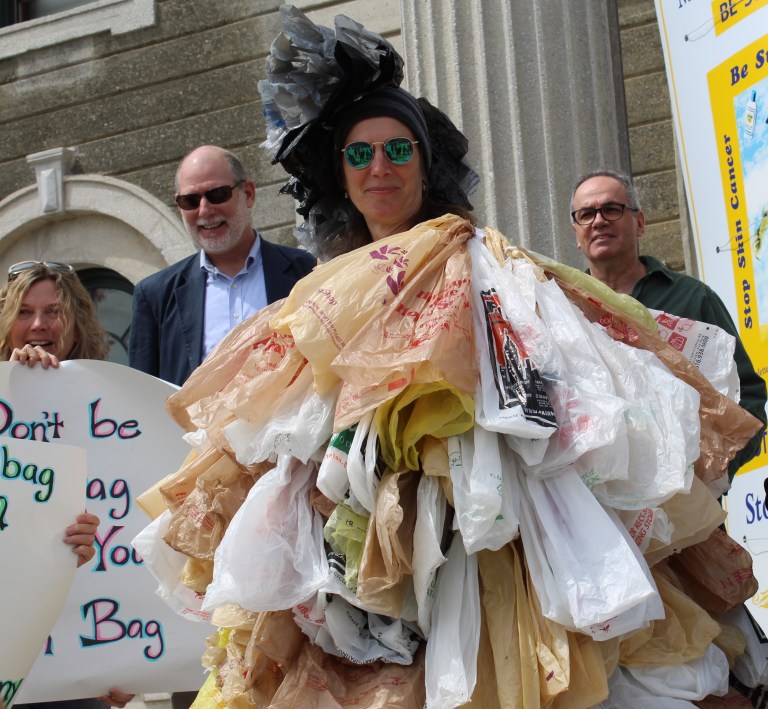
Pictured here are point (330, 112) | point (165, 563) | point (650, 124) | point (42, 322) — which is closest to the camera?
point (165, 563)

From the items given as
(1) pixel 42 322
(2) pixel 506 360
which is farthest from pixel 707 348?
(1) pixel 42 322

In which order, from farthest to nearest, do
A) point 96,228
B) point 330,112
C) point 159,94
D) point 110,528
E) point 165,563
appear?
point 96,228
point 159,94
point 110,528
point 330,112
point 165,563

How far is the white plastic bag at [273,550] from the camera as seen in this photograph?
2.02 meters

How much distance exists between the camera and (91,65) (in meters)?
Answer: 7.55

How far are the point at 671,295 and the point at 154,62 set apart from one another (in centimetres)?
478

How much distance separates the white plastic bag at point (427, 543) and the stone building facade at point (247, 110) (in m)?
2.56

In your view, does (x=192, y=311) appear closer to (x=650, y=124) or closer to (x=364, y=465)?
(x=364, y=465)

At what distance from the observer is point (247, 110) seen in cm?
688

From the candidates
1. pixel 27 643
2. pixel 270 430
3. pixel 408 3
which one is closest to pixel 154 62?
pixel 408 3

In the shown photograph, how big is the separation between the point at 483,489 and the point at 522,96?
3.03 meters

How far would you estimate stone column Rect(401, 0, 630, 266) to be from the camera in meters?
4.58

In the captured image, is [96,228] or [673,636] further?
[96,228]

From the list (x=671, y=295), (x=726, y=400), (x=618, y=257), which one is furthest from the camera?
(x=618, y=257)

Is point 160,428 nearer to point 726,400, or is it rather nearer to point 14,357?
point 14,357
